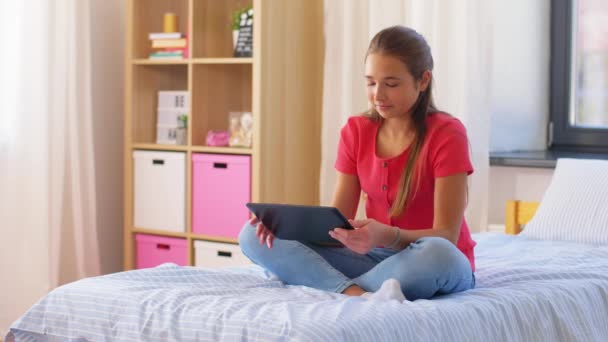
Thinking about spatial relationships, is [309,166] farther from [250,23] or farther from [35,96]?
[35,96]

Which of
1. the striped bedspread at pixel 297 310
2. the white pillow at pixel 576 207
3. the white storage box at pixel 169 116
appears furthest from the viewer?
the white storage box at pixel 169 116

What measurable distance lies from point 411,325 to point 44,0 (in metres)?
2.35

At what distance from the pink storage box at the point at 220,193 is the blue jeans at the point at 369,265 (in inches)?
50.5

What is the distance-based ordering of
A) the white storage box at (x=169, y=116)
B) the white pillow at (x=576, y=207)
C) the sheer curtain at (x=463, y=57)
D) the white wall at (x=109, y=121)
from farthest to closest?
the white wall at (x=109, y=121) < the white storage box at (x=169, y=116) < the sheer curtain at (x=463, y=57) < the white pillow at (x=576, y=207)

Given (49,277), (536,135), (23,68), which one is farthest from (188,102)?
(536,135)

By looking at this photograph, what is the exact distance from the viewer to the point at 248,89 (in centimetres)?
384

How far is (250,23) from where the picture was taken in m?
3.46

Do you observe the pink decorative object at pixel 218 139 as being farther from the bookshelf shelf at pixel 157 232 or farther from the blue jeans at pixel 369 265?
the blue jeans at pixel 369 265

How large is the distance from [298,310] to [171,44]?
2154 mm

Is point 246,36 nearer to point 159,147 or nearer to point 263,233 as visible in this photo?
point 159,147

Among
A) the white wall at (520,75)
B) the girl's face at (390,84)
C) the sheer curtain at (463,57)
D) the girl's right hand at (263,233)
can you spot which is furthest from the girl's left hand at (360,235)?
the white wall at (520,75)

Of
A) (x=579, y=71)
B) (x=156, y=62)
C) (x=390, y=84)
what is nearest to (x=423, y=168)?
(x=390, y=84)

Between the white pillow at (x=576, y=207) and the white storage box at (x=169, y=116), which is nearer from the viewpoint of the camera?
the white pillow at (x=576, y=207)

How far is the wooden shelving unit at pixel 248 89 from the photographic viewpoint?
340 centimetres
